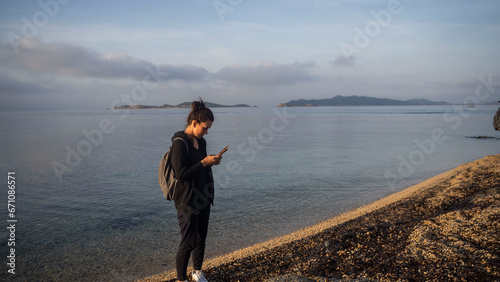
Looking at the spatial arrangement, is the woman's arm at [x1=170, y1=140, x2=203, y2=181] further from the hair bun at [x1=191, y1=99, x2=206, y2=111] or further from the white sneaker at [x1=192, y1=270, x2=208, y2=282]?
the white sneaker at [x1=192, y1=270, x2=208, y2=282]

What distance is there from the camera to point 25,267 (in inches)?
291

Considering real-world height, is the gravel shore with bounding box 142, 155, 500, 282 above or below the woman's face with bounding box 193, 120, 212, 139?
below

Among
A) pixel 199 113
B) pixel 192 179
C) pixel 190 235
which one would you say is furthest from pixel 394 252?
pixel 199 113

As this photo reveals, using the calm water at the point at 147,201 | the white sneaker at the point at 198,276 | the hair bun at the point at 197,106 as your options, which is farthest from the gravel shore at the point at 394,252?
the hair bun at the point at 197,106

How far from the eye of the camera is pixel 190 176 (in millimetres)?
4043

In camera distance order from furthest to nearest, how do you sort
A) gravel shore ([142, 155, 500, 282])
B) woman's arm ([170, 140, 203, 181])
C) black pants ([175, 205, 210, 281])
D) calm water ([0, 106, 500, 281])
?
calm water ([0, 106, 500, 281])
gravel shore ([142, 155, 500, 282])
black pants ([175, 205, 210, 281])
woman's arm ([170, 140, 203, 181])

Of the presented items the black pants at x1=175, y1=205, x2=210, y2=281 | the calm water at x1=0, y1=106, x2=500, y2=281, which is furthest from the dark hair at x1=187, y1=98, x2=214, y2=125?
the calm water at x1=0, y1=106, x2=500, y2=281

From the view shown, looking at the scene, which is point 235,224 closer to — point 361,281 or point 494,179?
point 361,281

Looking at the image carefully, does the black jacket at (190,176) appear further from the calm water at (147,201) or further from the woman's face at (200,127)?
the calm water at (147,201)

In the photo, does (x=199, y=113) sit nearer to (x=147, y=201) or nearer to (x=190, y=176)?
(x=190, y=176)

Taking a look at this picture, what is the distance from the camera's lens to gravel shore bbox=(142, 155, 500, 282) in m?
4.69

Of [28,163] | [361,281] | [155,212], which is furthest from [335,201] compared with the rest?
[28,163]

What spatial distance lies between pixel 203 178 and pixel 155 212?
7566 mm

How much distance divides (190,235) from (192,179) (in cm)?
75
